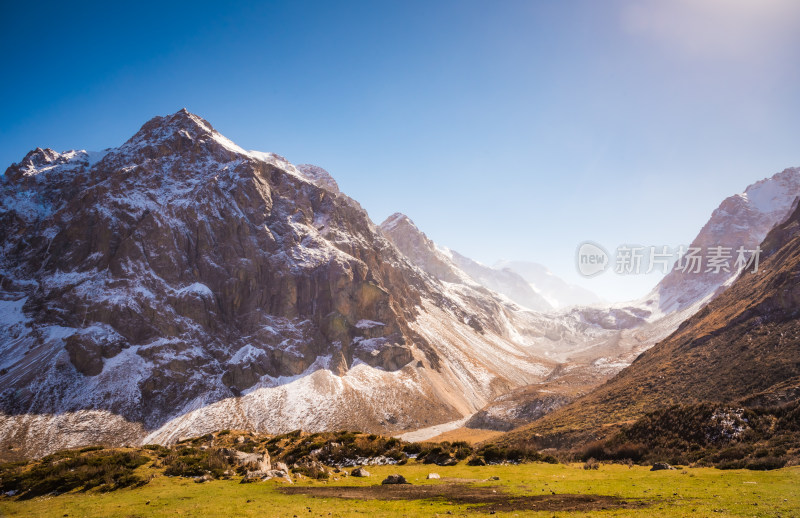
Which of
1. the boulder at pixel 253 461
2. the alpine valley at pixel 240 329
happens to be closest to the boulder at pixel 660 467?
the alpine valley at pixel 240 329

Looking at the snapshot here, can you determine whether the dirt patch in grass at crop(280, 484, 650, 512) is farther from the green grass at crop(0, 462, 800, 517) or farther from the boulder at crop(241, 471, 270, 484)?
Answer: the boulder at crop(241, 471, 270, 484)

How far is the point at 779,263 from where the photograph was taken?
76062 mm

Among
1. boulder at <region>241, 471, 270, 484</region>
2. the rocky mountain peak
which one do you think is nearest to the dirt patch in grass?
boulder at <region>241, 471, 270, 484</region>

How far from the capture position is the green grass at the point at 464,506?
54.5ft

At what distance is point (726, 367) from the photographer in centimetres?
5156

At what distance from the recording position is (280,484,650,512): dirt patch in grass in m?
17.9

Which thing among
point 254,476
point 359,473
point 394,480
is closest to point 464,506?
point 394,480

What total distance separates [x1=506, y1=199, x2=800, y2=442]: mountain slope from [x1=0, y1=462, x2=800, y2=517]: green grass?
2162cm

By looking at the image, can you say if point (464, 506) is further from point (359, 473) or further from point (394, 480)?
point (359, 473)

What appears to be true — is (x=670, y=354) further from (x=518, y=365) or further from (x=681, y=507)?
(x=518, y=365)

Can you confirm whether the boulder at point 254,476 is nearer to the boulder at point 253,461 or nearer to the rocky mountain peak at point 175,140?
the boulder at point 253,461

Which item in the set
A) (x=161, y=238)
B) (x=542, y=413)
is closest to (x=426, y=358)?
(x=542, y=413)

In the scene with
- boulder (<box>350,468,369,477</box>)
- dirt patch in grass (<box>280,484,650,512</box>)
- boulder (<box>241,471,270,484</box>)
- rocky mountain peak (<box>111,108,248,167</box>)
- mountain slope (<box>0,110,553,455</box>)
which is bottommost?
boulder (<box>350,468,369,477</box>)

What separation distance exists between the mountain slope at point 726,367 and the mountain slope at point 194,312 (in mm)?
58857
